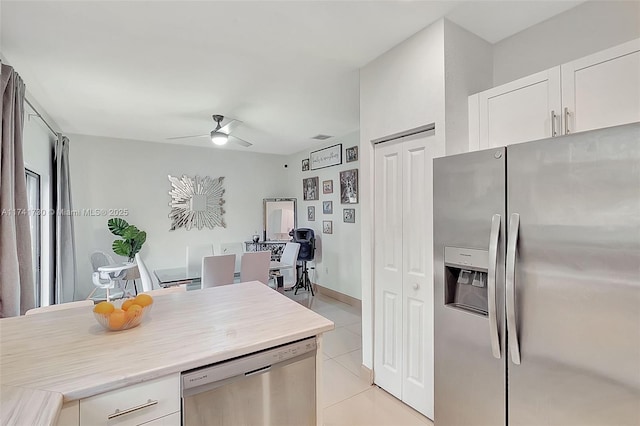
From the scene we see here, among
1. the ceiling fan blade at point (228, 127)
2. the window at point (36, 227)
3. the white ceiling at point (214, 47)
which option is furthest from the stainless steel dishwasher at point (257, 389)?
the window at point (36, 227)

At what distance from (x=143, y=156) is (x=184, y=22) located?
12.2 feet

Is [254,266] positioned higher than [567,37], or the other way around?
[567,37]

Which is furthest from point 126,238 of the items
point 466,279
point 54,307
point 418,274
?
point 466,279

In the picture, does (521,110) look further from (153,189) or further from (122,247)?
(153,189)

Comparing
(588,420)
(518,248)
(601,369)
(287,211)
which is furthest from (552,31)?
(287,211)

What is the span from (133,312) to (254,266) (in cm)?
236

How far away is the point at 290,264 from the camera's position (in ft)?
15.1

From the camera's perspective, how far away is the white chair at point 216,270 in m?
3.33

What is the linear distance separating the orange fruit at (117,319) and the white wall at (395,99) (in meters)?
1.71

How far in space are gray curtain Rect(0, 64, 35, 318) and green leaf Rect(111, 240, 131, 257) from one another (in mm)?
2261

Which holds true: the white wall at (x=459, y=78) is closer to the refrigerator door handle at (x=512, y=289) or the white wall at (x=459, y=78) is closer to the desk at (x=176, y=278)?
the refrigerator door handle at (x=512, y=289)

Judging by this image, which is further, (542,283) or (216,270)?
(216,270)

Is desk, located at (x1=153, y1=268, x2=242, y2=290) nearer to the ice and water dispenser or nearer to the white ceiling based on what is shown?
the white ceiling

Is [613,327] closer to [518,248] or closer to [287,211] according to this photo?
[518,248]
